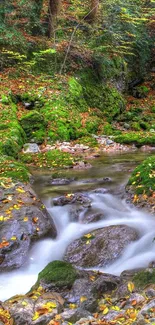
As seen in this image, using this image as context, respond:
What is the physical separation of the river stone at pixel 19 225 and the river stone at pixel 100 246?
639 mm

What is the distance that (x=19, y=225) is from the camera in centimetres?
582

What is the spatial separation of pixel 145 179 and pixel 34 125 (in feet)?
19.2

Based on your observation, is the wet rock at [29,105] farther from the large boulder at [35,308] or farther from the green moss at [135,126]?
the large boulder at [35,308]

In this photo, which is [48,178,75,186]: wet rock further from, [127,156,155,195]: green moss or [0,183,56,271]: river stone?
[0,183,56,271]: river stone

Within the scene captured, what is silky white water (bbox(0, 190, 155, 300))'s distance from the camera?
5.16 metres

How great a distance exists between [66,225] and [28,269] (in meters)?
1.39

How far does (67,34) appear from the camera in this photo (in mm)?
16516

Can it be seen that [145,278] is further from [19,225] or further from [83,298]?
[19,225]

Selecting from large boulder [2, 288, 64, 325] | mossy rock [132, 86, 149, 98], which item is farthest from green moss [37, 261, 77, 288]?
mossy rock [132, 86, 149, 98]

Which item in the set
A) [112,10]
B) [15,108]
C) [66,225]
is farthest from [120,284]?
[112,10]

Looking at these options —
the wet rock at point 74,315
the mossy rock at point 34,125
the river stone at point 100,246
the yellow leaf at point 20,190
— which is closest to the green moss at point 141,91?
the mossy rock at point 34,125

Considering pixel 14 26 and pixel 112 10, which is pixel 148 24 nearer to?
pixel 112 10

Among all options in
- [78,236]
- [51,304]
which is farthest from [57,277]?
[78,236]

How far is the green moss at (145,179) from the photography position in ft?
23.1
